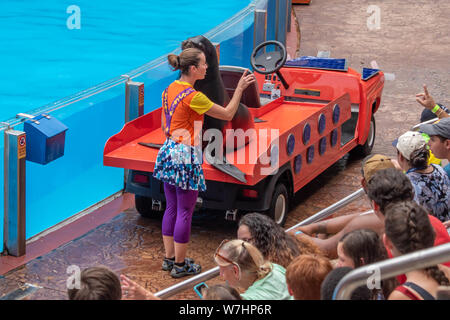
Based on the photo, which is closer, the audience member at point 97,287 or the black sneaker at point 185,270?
the audience member at point 97,287

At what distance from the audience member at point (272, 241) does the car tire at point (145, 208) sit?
2478 millimetres

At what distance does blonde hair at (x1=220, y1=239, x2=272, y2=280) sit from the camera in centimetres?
369

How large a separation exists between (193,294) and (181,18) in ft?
54.2

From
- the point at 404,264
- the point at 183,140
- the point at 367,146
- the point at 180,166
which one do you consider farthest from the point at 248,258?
the point at 367,146

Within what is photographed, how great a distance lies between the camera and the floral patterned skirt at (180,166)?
17.8 ft

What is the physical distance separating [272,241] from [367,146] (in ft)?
15.8

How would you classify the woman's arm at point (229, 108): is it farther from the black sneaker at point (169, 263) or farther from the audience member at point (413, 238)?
the audience member at point (413, 238)

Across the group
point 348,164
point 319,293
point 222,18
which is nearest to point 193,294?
point 319,293

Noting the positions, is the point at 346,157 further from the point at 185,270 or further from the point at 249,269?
the point at 249,269

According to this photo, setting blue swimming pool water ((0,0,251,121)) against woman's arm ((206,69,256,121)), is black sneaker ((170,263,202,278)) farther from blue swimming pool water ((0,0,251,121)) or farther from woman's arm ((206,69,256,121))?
blue swimming pool water ((0,0,251,121))

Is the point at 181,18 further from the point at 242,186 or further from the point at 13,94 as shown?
the point at 242,186

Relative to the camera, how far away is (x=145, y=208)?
6.73m

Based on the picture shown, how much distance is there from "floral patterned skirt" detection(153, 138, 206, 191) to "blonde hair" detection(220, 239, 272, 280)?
172 cm

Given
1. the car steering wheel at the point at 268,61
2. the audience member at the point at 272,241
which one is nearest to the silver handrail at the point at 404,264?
the audience member at the point at 272,241
